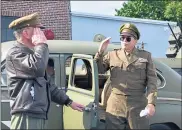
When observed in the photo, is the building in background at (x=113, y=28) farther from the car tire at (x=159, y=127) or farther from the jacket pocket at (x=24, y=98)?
the jacket pocket at (x=24, y=98)

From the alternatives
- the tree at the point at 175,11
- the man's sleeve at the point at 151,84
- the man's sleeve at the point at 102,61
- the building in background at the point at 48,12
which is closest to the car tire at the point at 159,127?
the man's sleeve at the point at 151,84

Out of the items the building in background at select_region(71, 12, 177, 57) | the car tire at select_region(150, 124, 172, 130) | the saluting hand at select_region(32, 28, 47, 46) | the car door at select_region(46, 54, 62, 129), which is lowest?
the car tire at select_region(150, 124, 172, 130)

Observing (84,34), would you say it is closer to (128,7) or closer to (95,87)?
(95,87)

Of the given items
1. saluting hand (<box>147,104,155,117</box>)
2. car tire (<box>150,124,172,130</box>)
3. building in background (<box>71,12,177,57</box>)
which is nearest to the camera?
saluting hand (<box>147,104,155,117</box>)

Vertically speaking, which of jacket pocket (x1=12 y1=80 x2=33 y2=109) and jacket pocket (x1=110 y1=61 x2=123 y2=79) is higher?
jacket pocket (x1=110 y1=61 x2=123 y2=79)

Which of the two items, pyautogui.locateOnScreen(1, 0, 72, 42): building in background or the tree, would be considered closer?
pyautogui.locateOnScreen(1, 0, 72, 42): building in background

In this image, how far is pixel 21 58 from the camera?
3.65 meters

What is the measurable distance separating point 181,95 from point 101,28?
10936 mm

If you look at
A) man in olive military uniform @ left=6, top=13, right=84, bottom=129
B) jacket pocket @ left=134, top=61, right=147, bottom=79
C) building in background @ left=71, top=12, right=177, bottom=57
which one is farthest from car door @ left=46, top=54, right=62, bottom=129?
building in background @ left=71, top=12, right=177, bottom=57

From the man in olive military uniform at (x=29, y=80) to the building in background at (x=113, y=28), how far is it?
39.1ft

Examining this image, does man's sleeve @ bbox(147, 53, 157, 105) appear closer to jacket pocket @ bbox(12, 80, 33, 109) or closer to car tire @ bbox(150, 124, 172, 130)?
car tire @ bbox(150, 124, 172, 130)

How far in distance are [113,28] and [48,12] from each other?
304 cm

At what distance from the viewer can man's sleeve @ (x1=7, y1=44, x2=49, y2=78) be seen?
357 centimetres

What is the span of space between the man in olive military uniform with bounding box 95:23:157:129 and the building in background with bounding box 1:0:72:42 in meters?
9.92
